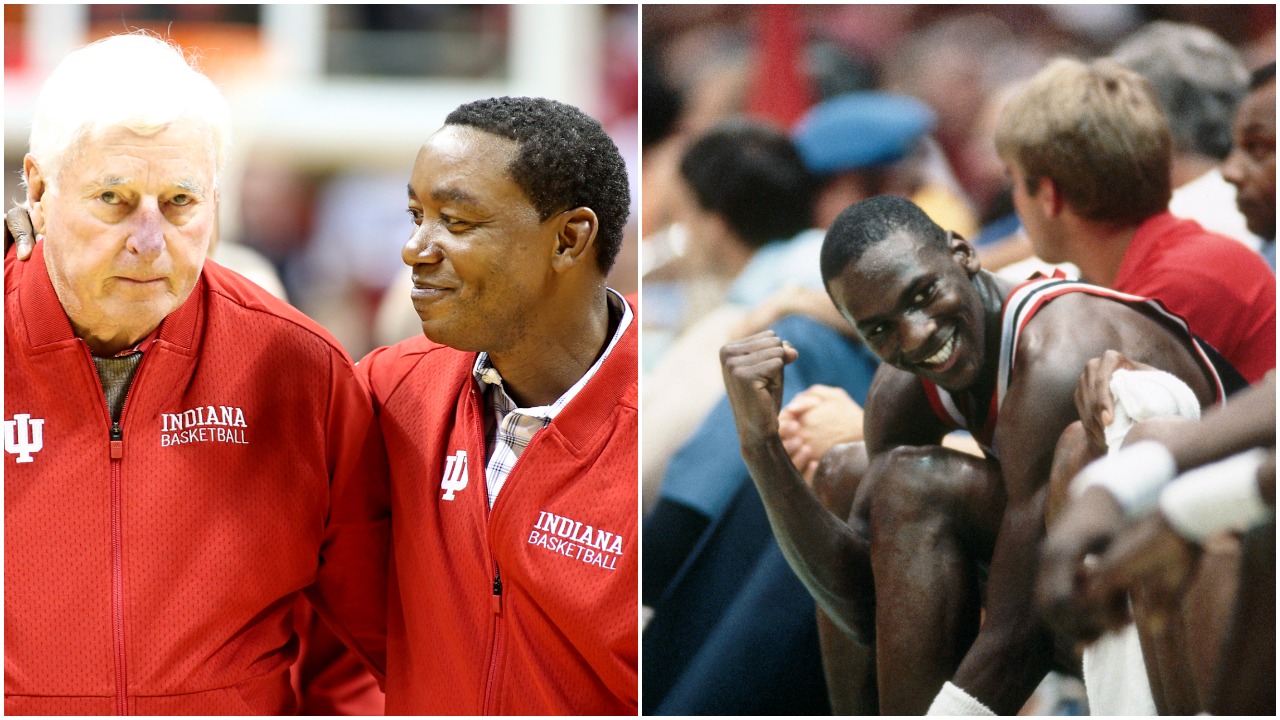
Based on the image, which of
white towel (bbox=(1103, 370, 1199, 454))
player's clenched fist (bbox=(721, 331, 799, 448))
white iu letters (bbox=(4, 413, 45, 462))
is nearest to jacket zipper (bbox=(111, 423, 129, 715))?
white iu letters (bbox=(4, 413, 45, 462))

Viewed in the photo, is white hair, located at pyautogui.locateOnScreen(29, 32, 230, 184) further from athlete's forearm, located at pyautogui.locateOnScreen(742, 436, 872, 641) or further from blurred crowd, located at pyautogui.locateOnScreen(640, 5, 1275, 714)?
athlete's forearm, located at pyautogui.locateOnScreen(742, 436, 872, 641)

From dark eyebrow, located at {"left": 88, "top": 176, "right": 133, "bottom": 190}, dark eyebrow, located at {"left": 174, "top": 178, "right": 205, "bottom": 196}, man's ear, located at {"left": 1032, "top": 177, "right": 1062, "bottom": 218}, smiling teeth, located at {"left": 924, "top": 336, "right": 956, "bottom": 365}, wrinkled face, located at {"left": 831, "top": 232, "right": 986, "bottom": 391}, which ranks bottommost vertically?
smiling teeth, located at {"left": 924, "top": 336, "right": 956, "bottom": 365}

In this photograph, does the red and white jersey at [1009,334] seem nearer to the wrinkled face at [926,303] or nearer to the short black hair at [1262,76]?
the wrinkled face at [926,303]

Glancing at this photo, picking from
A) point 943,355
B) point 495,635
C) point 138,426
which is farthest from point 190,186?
point 943,355

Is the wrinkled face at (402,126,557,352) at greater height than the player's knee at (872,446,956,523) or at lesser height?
greater

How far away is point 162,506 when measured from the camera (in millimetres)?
1608

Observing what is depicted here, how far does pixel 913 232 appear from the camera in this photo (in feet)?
5.78

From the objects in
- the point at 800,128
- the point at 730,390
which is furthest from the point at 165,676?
the point at 800,128

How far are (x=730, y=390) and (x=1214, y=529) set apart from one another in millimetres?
710

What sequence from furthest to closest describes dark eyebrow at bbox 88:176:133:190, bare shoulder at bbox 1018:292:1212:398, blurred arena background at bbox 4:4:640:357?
blurred arena background at bbox 4:4:640:357
bare shoulder at bbox 1018:292:1212:398
dark eyebrow at bbox 88:176:133:190

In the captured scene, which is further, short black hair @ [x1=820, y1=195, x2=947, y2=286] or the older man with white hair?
short black hair @ [x1=820, y1=195, x2=947, y2=286]

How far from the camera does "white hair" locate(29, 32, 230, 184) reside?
1521mm

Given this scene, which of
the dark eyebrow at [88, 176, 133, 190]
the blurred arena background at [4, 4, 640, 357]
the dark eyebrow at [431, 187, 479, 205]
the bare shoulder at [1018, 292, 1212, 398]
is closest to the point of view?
the dark eyebrow at [88, 176, 133, 190]

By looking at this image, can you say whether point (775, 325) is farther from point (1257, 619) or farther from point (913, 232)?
point (1257, 619)
